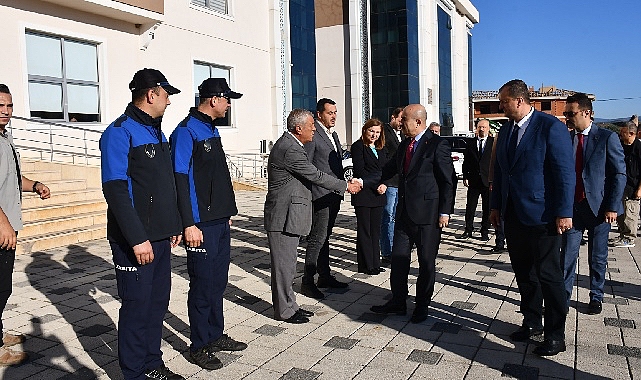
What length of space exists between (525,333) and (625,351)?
Result: 2.35ft

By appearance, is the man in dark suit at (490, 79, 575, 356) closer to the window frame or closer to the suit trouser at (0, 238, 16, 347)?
the suit trouser at (0, 238, 16, 347)

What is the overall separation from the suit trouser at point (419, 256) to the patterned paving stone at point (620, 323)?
156 centimetres

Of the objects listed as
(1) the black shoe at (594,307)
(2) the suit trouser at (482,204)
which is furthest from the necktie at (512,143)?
(2) the suit trouser at (482,204)

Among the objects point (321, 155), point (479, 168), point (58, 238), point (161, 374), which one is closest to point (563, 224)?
point (321, 155)

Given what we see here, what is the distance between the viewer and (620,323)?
4535 mm

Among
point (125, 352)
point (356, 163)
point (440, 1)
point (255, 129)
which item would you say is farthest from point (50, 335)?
point (440, 1)

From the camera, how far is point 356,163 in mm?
6574

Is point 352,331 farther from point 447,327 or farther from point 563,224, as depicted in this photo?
point 563,224

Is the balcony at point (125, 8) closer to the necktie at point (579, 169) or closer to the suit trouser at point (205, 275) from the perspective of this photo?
the suit trouser at point (205, 275)

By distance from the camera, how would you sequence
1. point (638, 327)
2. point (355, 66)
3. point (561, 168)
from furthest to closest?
point (355, 66), point (638, 327), point (561, 168)

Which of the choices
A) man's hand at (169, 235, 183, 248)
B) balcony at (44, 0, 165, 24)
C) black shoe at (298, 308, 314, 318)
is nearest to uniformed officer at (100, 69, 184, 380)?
man's hand at (169, 235, 183, 248)

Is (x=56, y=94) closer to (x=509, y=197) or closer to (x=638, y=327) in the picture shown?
(x=509, y=197)

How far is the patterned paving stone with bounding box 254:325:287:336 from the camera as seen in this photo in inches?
178

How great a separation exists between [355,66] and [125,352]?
32132 mm
